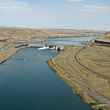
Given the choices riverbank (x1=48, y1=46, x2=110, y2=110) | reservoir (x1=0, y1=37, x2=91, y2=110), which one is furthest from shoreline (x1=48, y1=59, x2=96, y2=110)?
reservoir (x1=0, y1=37, x2=91, y2=110)

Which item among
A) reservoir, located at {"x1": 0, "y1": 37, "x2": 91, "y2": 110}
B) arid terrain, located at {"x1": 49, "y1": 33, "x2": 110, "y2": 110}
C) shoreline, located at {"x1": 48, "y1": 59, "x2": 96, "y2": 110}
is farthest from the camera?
arid terrain, located at {"x1": 49, "y1": 33, "x2": 110, "y2": 110}

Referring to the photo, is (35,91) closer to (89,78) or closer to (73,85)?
(73,85)

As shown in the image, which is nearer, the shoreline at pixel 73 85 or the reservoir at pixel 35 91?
the reservoir at pixel 35 91

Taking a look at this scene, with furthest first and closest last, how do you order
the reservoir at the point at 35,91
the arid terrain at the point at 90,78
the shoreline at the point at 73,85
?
the arid terrain at the point at 90,78, the shoreline at the point at 73,85, the reservoir at the point at 35,91

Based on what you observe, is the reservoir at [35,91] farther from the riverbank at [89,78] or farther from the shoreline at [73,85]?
the riverbank at [89,78]

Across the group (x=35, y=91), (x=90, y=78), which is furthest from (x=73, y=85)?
(x=35, y=91)

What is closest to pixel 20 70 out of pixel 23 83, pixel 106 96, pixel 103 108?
pixel 23 83

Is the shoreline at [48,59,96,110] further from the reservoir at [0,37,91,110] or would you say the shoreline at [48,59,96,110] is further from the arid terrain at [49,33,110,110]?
the reservoir at [0,37,91,110]

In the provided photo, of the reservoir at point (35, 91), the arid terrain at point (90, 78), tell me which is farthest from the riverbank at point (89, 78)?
the reservoir at point (35, 91)

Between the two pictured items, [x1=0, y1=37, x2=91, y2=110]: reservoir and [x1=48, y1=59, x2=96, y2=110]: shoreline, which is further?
[x1=48, y1=59, x2=96, y2=110]: shoreline
